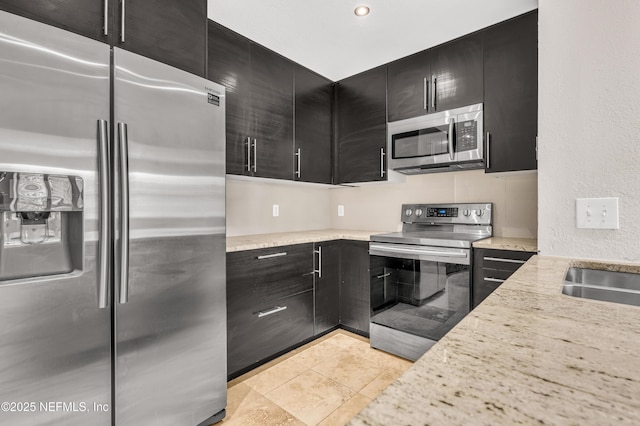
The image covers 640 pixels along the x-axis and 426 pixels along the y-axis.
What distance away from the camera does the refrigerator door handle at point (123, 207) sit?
4.10ft

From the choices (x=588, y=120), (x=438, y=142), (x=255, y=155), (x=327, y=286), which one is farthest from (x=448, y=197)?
(x=255, y=155)

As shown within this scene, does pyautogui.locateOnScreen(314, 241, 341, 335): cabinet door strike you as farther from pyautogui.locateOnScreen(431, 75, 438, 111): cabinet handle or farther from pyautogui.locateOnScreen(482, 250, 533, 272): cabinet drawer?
pyautogui.locateOnScreen(431, 75, 438, 111): cabinet handle

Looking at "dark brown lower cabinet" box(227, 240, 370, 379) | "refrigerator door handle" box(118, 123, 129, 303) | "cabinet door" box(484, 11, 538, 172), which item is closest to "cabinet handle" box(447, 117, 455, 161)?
"cabinet door" box(484, 11, 538, 172)

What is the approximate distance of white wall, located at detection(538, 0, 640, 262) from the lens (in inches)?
46.7

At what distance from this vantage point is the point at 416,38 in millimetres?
2250

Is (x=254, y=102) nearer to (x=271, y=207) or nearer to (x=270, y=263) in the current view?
(x=271, y=207)

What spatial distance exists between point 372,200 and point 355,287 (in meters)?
0.94

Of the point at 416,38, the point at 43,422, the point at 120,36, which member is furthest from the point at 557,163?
the point at 43,422

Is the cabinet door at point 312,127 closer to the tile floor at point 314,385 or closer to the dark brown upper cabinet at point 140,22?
the dark brown upper cabinet at point 140,22

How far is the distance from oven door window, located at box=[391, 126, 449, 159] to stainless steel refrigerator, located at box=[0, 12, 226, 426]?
155 centimetres

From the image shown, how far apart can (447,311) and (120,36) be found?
241 centimetres

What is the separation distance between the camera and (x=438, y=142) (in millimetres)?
2367

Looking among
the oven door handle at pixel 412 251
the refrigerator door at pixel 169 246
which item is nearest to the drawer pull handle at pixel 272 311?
the refrigerator door at pixel 169 246

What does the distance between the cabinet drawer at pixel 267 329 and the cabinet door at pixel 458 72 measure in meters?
1.84
